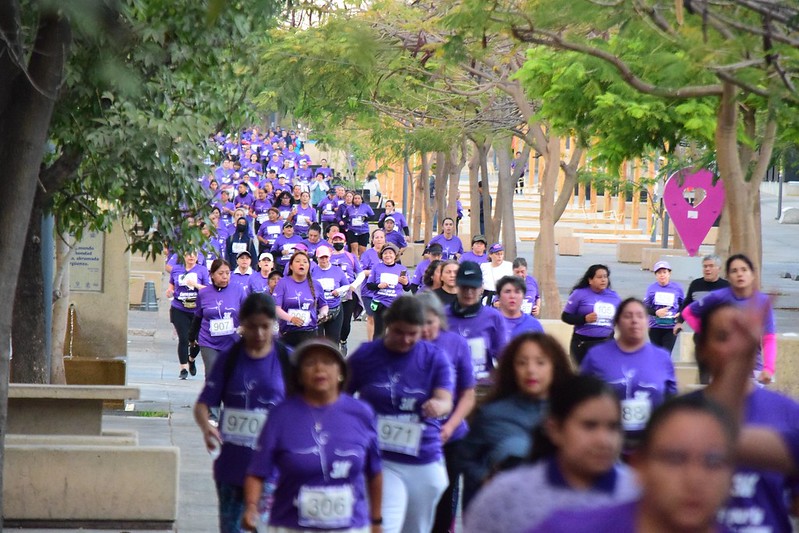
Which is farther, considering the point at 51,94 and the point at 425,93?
A: the point at 425,93

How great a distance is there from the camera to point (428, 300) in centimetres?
825

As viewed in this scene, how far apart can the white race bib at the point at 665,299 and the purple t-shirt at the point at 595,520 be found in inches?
521

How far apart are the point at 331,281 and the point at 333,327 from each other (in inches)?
22.5

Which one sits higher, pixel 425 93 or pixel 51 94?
pixel 425 93

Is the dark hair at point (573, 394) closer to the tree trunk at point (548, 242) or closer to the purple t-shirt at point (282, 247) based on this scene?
the tree trunk at point (548, 242)

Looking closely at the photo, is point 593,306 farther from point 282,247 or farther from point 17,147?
point 282,247

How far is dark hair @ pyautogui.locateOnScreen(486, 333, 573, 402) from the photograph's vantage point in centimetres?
592

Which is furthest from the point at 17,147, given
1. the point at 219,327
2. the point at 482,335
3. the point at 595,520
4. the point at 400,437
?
the point at 219,327

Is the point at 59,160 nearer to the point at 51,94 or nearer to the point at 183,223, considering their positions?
the point at 183,223

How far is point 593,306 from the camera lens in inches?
527

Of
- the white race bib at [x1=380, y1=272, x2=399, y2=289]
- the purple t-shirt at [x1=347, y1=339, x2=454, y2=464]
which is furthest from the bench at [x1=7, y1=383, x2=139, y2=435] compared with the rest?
the white race bib at [x1=380, y1=272, x2=399, y2=289]

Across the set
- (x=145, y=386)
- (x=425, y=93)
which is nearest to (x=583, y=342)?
(x=145, y=386)

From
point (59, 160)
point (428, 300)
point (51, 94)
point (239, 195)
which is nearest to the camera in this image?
point (51, 94)

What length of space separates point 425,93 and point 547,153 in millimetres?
6622
